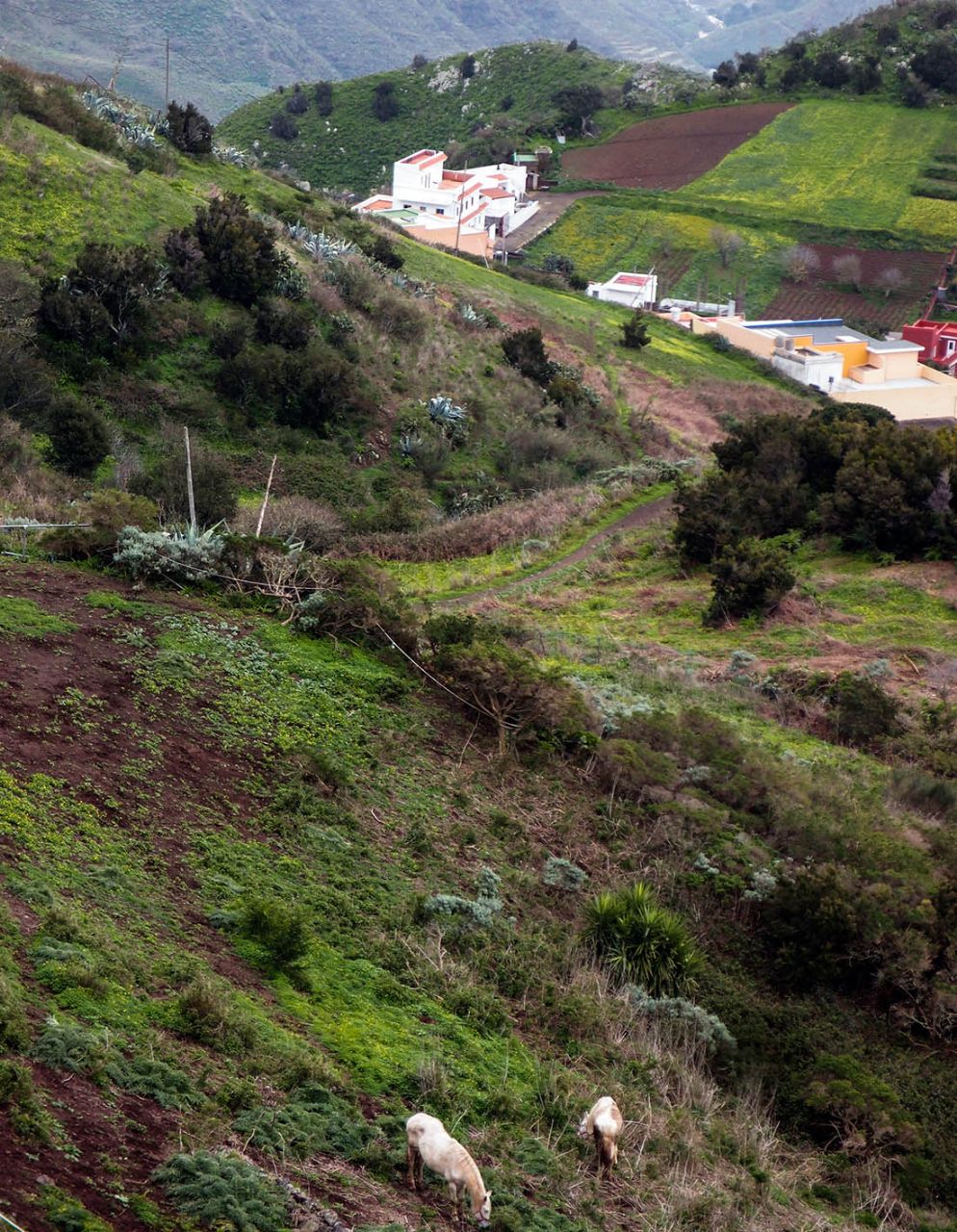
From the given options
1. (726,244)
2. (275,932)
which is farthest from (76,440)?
(726,244)

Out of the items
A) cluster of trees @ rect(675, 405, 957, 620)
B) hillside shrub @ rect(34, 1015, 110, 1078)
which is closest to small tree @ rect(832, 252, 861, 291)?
cluster of trees @ rect(675, 405, 957, 620)

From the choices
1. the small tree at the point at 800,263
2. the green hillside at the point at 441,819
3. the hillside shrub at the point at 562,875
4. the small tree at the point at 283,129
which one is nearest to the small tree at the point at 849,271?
the small tree at the point at 800,263

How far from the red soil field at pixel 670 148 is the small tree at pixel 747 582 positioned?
5954 centimetres

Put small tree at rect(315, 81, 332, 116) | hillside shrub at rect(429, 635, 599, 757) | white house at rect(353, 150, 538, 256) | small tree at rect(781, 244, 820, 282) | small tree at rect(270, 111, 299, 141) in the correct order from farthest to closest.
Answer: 1. small tree at rect(315, 81, 332, 116)
2. small tree at rect(270, 111, 299, 141)
3. small tree at rect(781, 244, 820, 282)
4. white house at rect(353, 150, 538, 256)
5. hillside shrub at rect(429, 635, 599, 757)

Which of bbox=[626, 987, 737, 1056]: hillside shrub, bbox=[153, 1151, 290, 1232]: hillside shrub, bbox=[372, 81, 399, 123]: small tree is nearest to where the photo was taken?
bbox=[153, 1151, 290, 1232]: hillside shrub

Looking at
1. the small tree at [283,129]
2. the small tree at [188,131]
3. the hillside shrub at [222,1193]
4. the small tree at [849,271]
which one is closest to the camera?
the hillside shrub at [222,1193]

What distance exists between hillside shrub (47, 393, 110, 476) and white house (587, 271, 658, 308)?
38970 mm

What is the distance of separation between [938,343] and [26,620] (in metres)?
49.6

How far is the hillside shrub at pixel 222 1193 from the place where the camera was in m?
5.19

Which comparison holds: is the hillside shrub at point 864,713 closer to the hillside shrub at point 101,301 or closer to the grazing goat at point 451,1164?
the grazing goat at point 451,1164

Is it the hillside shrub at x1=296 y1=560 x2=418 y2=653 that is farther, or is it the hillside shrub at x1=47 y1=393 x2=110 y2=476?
the hillside shrub at x1=47 y1=393 x2=110 y2=476

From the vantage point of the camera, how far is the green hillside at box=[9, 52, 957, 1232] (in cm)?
631

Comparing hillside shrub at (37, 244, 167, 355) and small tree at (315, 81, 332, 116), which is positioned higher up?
small tree at (315, 81, 332, 116)

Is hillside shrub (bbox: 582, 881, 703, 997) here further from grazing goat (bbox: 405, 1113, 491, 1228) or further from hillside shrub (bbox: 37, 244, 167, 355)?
hillside shrub (bbox: 37, 244, 167, 355)
